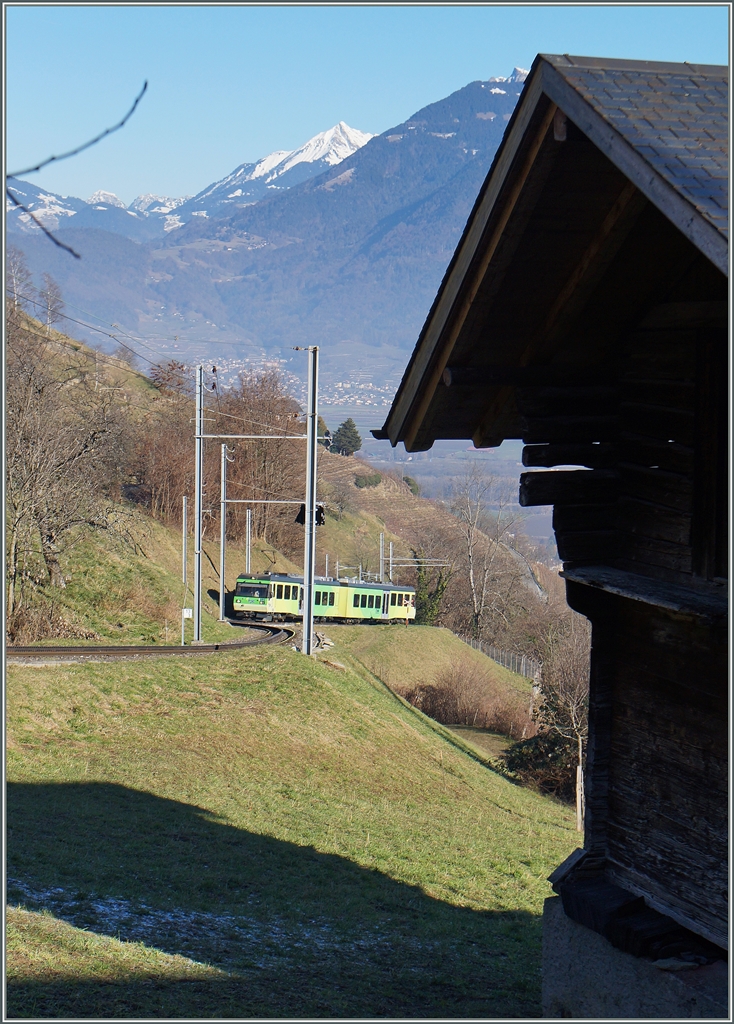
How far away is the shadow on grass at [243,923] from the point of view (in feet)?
23.1

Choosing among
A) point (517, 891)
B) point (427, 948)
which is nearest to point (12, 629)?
point (517, 891)

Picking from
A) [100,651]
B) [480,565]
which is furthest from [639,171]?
[480,565]

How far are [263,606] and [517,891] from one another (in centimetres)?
3099

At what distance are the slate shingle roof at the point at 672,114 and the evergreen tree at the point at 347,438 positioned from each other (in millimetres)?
100664

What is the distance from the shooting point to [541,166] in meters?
4.42

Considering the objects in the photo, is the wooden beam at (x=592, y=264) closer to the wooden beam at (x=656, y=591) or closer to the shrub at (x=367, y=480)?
the wooden beam at (x=656, y=591)

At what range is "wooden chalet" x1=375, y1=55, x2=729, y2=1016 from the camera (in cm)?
458

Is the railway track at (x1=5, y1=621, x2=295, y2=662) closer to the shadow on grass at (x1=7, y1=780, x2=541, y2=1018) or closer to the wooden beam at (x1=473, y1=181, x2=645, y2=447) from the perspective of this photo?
the shadow on grass at (x1=7, y1=780, x2=541, y2=1018)

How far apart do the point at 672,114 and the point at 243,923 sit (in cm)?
903

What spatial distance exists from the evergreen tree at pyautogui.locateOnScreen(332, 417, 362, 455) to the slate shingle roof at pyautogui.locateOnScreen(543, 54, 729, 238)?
101 metres

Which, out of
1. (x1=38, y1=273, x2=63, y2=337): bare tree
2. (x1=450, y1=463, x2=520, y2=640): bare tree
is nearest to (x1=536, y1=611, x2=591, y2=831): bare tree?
(x1=38, y1=273, x2=63, y2=337): bare tree

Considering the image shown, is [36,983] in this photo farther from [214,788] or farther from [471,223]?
[214,788]

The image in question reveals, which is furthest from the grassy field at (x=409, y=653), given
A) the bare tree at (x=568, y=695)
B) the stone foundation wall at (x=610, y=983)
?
the stone foundation wall at (x=610, y=983)

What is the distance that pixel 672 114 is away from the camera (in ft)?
12.8
